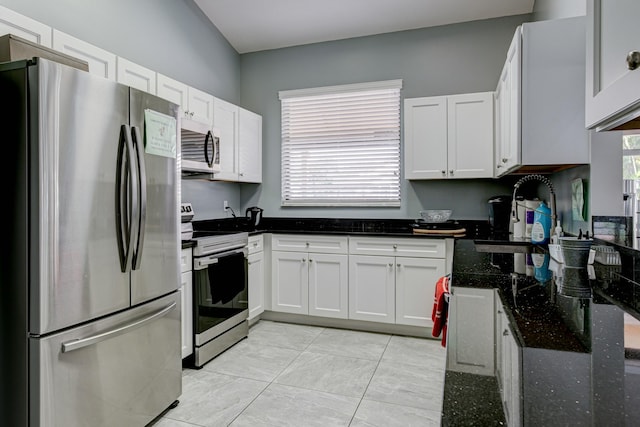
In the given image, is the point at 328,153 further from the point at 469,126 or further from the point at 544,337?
the point at 544,337

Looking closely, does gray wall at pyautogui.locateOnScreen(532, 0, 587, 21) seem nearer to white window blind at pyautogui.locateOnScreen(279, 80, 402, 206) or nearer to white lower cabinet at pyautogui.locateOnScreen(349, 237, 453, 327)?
white window blind at pyautogui.locateOnScreen(279, 80, 402, 206)

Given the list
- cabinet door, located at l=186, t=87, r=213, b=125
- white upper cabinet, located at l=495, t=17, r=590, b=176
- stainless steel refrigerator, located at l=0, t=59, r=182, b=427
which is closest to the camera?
stainless steel refrigerator, located at l=0, t=59, r=182, b=427

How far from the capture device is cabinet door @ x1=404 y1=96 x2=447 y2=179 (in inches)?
135

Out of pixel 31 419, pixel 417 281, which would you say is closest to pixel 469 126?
pixel 417 281

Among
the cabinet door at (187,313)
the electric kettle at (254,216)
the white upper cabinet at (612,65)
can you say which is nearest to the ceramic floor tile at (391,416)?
the cabinet door at (187,313)

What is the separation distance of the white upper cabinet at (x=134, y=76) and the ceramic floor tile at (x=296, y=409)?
2.15 meters

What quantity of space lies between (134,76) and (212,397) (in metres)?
2.11

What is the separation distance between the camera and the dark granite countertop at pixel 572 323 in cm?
51

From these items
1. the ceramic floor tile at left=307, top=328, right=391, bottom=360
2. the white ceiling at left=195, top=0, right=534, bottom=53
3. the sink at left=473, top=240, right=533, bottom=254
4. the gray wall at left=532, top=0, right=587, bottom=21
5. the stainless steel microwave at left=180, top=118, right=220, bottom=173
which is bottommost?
the ceramic floor tile at left=307, top=328, right=391, bottom=360

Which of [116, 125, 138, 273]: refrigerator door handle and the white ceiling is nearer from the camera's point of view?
[116, 125, 138, 273]: refrigerator door handle

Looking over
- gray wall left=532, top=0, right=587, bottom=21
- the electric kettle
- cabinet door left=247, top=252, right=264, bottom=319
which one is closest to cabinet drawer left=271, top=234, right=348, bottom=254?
cabinet door left=247, top=252, right=264, bottom=319

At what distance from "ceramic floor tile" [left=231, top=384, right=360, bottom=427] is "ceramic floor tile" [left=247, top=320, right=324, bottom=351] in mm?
724

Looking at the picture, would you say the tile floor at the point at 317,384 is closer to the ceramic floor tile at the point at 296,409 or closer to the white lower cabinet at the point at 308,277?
the ceramic floor tile at the point at 296,409

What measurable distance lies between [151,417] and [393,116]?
3.17 metres
